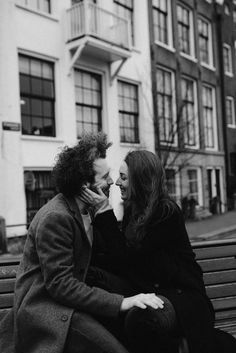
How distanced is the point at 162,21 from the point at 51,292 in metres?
19.5

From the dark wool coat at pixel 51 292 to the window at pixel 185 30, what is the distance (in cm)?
2002

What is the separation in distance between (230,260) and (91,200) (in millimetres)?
1417

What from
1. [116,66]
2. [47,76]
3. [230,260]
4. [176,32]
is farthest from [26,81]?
[230,260]

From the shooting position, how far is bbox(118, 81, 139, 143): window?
17156mm

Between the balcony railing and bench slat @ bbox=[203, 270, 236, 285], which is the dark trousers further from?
the balcony railing

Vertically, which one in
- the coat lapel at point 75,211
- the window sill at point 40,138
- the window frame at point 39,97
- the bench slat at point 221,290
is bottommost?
the bench slat at point 221,290

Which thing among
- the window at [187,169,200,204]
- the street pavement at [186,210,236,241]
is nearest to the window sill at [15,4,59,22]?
the street pavement at [186,210,236,241]

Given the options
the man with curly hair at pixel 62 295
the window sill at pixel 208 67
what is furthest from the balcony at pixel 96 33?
the man with curly hair at pixel 62 295

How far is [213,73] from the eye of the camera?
24.1m

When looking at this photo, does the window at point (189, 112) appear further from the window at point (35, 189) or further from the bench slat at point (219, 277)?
the bench slat at point (219, 277)

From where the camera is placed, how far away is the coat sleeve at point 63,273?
2.34 metres

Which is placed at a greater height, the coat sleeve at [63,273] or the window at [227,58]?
the window at [227,58]

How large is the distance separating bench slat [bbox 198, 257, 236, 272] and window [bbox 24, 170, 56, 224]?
9.95m

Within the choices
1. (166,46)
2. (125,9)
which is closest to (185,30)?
(166,46)
